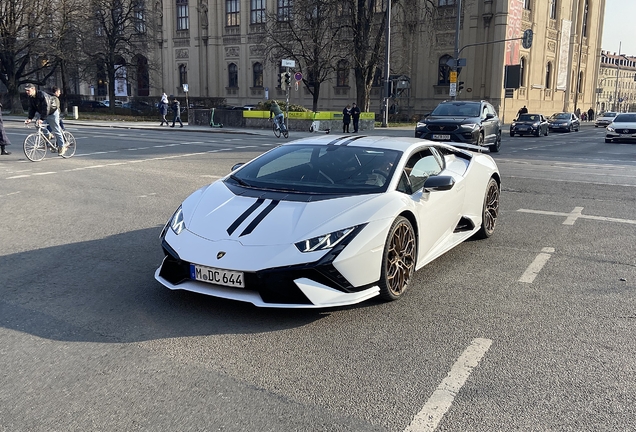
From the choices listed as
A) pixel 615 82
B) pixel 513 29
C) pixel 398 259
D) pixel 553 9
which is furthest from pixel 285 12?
pixel 615 82

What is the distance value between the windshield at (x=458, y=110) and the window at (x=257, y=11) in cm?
4447

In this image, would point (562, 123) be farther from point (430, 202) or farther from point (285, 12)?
point (430, 202)

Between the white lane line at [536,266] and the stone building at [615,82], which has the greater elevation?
the stone building at [615,82]

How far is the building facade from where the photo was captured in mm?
47844

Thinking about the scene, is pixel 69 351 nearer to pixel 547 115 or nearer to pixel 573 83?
pixel 547 115

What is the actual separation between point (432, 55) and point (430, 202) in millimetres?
47357

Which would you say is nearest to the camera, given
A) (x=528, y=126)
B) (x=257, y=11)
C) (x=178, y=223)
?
(x=178, y=223)

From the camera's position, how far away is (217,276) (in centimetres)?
431

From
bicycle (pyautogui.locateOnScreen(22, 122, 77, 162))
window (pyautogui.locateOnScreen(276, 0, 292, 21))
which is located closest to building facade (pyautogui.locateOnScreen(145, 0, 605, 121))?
window (pyautogui.locateOnScreen(276, 0, 292, 21))

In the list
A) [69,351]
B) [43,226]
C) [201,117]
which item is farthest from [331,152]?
[201,117]

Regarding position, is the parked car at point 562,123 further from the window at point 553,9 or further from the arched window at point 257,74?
the arched window at point 257,74

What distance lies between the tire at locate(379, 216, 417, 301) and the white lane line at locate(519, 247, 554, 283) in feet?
4.13

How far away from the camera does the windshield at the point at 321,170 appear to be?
5207 millimetres

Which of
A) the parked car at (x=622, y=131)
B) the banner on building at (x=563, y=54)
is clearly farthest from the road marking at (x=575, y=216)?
the banner on building at (x=563, y=54)
